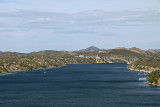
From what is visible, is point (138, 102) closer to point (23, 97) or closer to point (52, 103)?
point (52, 103)

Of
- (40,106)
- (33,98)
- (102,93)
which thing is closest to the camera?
(40,106)

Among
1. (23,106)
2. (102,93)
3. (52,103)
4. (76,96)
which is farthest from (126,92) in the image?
(23,106)

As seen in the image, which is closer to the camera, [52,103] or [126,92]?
[52,103]

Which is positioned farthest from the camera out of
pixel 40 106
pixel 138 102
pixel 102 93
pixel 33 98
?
pixel 102 93

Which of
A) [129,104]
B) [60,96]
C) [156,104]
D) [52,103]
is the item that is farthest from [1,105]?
[156,104]

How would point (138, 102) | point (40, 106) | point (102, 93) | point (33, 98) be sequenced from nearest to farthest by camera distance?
point (40, 106), point (138, 102), point (33, 98), point (102, 93)

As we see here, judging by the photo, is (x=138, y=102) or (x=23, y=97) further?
(x=23, y=97)

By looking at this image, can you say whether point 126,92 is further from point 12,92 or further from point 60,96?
point 12,92

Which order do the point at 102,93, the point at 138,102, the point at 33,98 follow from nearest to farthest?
the point at 138,102
the point at 33,98
the point at 102,93
